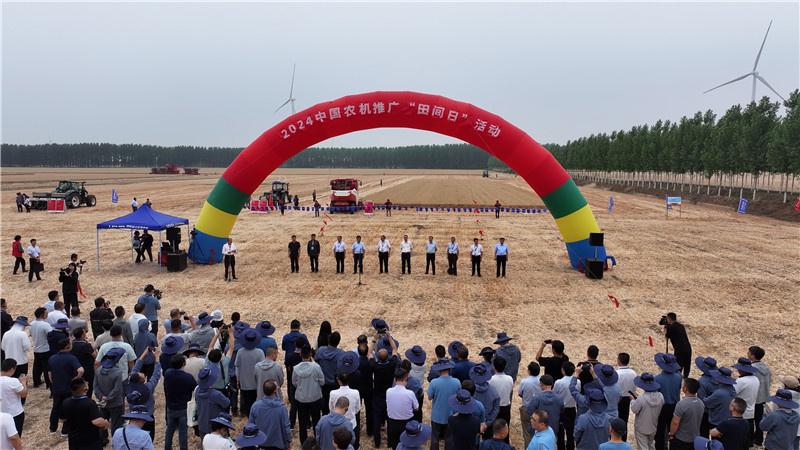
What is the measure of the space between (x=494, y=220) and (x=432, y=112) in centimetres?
1634

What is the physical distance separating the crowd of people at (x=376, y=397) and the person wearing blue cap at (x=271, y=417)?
0.01 meters

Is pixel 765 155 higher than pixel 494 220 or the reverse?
higher

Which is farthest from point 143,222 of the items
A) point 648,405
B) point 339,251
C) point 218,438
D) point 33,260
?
point 648,405

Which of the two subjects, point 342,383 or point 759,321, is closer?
point 342,383

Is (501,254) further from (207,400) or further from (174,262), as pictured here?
(207,400)

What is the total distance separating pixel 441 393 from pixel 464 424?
773mm

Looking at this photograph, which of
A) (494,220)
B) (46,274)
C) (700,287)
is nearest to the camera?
(700,287)

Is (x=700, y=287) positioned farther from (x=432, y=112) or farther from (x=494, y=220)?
(x=494, y=220)

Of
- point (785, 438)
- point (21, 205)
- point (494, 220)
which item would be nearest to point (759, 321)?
point (785, 438)

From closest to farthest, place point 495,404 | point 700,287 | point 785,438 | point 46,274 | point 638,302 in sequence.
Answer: point 785,438, point 495,404, point 638,302, point 700,287, point 46,274

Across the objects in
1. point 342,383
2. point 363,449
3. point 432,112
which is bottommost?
point 363,449

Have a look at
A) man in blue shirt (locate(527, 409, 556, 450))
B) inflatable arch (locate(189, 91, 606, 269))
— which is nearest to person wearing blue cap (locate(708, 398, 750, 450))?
man in blue shirt (locate(527, 409, 556, 450))

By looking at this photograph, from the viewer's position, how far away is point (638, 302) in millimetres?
14250

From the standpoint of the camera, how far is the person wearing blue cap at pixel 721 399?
6.14 metres
